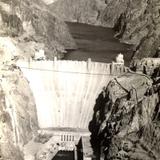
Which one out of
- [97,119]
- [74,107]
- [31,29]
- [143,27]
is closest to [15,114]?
[74,107]

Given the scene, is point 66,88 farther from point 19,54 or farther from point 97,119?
point 19,54

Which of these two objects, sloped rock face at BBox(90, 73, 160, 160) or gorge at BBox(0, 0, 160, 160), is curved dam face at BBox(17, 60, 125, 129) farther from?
sloped rock face at BBox(90, 73, 160, 160)

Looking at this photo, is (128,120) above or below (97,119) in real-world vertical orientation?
above

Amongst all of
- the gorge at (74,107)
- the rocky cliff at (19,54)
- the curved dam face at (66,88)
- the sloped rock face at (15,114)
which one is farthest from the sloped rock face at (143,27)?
the sloped rock face at (15,114)

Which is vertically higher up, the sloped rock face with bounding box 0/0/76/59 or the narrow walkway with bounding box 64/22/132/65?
the sloped rock face with bounding box 0/0/76/59

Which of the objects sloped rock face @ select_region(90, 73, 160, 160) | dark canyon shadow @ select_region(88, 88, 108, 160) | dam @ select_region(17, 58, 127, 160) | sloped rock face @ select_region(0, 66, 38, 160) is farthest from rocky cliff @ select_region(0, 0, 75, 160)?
sloped rock face @ select_region(90, 73, 160, 160)

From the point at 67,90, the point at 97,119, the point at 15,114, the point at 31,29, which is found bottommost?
the point at 97,119
